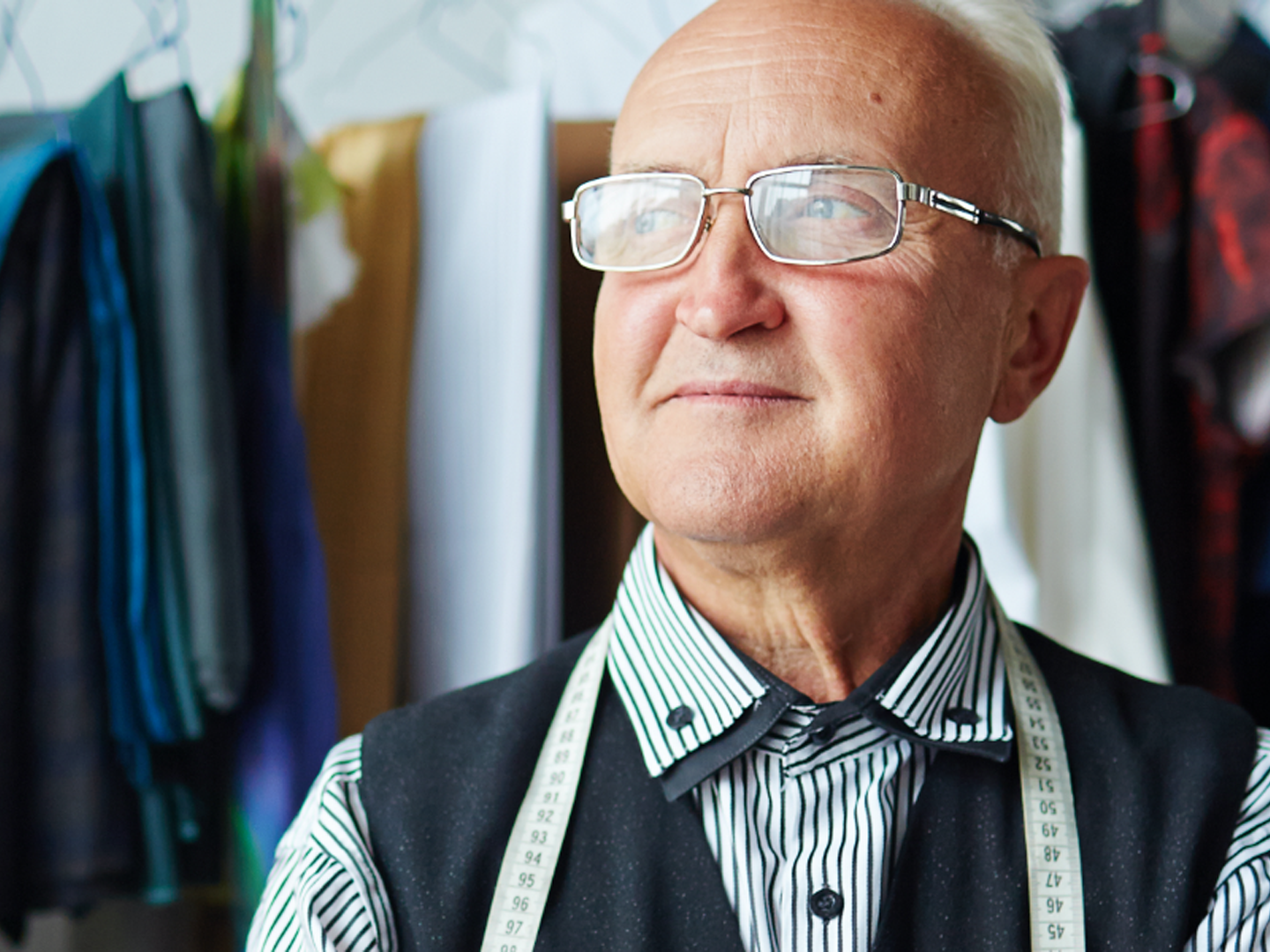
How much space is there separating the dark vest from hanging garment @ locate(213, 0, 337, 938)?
1.26ft

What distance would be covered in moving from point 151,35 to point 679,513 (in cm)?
127

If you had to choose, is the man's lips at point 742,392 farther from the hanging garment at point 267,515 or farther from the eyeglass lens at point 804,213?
the hanging garment at point 267,515

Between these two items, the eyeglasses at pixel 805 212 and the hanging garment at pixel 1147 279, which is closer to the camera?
Answer: the eyeglasses at pixel 805 212

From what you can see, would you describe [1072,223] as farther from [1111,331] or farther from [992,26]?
[992,26]

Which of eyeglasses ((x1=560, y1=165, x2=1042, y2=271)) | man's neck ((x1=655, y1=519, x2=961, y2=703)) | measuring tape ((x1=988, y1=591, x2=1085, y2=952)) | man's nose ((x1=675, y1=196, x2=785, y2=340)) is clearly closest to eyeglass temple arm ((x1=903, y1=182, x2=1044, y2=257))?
eyeglasses ((x1=560, y1=165, x2=1042, y2=271))

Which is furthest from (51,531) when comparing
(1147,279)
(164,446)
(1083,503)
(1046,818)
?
(1147,279)

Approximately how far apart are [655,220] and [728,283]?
11 cm

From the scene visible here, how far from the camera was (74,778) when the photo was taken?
3.67ft

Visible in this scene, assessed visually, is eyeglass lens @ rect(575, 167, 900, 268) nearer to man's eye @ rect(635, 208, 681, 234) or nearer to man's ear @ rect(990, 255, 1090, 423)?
man's eye @ rect(635, 208, 681, 234)

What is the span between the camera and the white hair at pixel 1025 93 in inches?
35.4

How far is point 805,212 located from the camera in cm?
80

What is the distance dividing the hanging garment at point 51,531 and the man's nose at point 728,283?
0.65 metres

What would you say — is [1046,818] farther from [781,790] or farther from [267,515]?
[267,515]

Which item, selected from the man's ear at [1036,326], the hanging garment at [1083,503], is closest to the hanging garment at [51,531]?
the man's ear at [1036,326]
